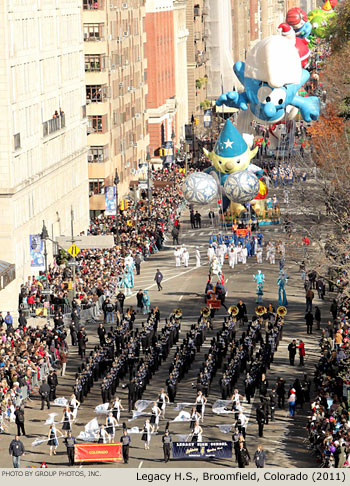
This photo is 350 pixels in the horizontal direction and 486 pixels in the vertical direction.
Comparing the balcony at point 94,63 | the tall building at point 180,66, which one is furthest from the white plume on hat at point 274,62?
the tall building at point 180,66

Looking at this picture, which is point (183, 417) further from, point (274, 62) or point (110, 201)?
point (110, 201)

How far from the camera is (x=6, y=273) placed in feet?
259

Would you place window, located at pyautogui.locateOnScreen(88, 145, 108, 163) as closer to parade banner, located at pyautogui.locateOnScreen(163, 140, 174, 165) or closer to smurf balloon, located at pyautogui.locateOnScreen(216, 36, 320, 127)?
parade banner, located at pyautogui.locateOnScreen(163, 140, 174, 165)

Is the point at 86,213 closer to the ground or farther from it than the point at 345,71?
closer to the ground

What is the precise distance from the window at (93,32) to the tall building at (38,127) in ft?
27.1

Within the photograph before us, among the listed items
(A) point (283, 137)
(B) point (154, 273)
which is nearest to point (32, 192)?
(B) point (154, 273)

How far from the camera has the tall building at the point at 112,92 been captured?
119 meters

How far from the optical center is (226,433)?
5697cm

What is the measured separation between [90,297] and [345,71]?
3325 cm

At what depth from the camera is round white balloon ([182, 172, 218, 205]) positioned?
296 ft

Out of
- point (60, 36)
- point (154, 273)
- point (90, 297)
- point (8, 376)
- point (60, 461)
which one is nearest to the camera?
point (60, 461)

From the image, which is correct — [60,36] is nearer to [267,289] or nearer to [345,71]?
[345,71]

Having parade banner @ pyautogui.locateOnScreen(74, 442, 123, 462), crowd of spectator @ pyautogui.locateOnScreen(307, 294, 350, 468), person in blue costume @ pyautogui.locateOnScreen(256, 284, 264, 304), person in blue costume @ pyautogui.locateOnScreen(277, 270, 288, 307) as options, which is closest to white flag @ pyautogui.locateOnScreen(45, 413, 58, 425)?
parade banner @ pyautogui.locateOnScreen(74, 442, 123, 462)

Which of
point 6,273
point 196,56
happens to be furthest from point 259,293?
point 196,56
